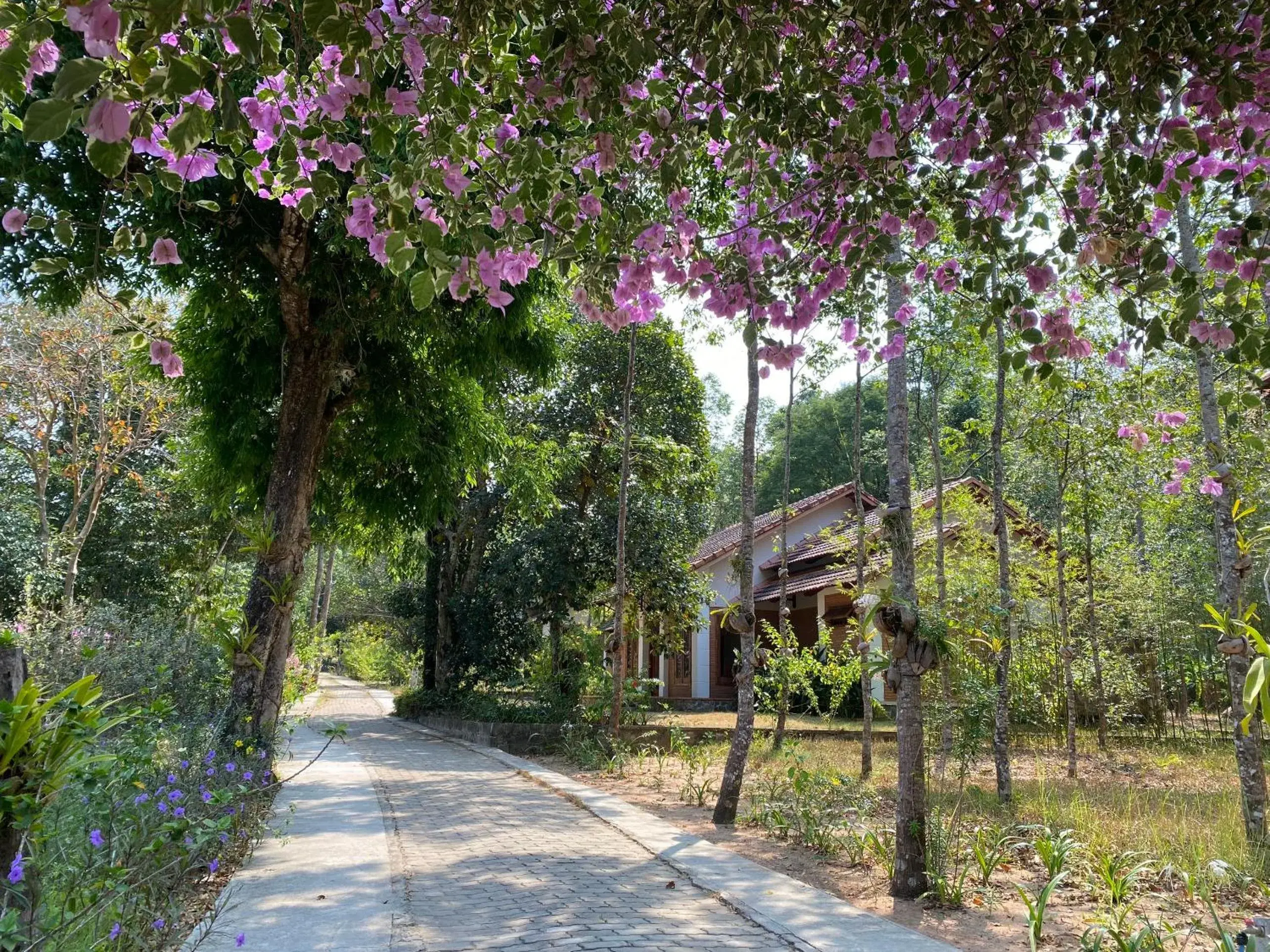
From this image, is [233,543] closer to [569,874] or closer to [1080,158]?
[569,874]

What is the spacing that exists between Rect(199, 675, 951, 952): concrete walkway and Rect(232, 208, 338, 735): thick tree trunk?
4.03 feet

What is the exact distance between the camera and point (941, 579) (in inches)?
378

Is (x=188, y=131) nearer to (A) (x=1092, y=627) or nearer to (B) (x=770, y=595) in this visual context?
(A) (x=1092, y=627)

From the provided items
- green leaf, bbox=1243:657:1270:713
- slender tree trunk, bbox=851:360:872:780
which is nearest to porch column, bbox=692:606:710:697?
slender tree trunk, bbox=851:360:872:780

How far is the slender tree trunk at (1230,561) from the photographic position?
6523 millimetres

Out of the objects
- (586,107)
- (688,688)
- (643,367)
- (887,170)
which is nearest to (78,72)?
(586,107)

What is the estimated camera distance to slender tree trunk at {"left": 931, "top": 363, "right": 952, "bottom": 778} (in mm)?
7750

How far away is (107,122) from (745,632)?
7.28 m

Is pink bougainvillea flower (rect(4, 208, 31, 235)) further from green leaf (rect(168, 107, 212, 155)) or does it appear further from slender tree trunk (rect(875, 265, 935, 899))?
slender tree trunk (rect(875, 265, 935, 899))

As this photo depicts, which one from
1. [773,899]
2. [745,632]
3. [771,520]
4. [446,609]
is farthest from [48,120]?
[771,520]

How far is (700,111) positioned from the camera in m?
3.72

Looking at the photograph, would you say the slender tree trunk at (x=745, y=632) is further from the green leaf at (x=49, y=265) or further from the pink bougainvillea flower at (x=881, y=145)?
the green leaf at (x=49, y=265)

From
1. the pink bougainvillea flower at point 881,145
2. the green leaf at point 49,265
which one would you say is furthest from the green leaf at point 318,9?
the pink bougainvillea flower at point 881,145

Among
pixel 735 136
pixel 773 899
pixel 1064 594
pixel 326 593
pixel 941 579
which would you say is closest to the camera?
pixel 735 136
